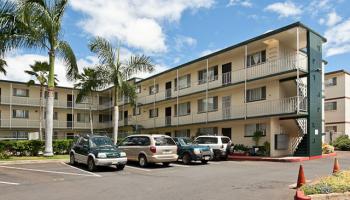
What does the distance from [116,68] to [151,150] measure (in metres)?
11.9

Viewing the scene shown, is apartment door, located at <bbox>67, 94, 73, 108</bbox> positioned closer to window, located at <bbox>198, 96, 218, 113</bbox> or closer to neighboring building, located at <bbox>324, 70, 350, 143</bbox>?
window, located at <bbox>198, 96, 218, 113</bbox>

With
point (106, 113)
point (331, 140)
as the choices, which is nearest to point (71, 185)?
point (331, 140)

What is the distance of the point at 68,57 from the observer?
24391mm

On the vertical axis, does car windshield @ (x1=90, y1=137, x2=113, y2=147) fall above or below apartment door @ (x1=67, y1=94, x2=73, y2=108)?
below

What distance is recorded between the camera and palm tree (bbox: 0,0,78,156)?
21.4 m

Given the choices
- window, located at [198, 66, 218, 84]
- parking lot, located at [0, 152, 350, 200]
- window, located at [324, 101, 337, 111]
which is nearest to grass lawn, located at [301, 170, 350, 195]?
parking lot, located at [0, 152, 350, 200]

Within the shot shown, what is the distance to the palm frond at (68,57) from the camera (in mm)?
24156

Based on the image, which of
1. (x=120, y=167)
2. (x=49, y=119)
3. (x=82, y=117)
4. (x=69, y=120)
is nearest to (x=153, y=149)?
(x=120, y=167)

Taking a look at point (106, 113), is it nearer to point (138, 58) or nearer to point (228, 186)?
point (138, 58)

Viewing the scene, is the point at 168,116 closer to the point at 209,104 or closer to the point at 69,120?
the point at 209,104

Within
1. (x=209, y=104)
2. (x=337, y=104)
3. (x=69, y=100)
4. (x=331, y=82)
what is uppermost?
(x=331, y=82)

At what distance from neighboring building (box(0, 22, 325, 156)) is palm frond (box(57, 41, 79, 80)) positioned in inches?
477

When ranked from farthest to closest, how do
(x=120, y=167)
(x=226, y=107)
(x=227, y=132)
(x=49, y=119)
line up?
(x=227, y=132)
(x=226, y=107)
(x=49, y=119)
(x=120, y=167)

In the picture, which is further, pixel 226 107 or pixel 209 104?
pixel 209 104
